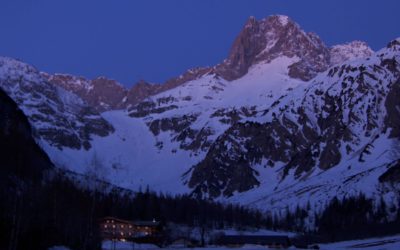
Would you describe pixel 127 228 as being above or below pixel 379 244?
above

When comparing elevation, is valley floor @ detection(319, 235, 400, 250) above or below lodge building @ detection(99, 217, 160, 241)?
below

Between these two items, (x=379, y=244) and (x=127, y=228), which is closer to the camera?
(x=379, y=244)

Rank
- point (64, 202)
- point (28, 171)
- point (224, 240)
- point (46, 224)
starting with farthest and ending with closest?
point (224, 240) < point (64, 202) < point (46, 224) < point (28, 171)

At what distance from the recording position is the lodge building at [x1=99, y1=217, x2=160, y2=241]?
16612 centimetres

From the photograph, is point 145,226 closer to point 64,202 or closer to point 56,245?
point 64,202

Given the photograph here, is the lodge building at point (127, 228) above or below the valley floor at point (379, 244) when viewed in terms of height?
above

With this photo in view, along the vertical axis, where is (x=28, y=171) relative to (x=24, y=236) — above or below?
above

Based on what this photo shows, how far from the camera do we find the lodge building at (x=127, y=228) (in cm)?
16612

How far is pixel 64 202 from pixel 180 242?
6423cm

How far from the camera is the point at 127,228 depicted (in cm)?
17700

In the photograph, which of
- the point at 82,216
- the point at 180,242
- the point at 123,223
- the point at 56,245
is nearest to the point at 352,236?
the point at 180,242

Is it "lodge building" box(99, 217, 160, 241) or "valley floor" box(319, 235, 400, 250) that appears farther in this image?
"lodge building" box(99, 217, 160, 241)

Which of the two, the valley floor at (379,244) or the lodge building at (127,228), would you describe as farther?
the lodge building at (127,228)

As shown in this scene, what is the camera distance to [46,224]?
77375mm
